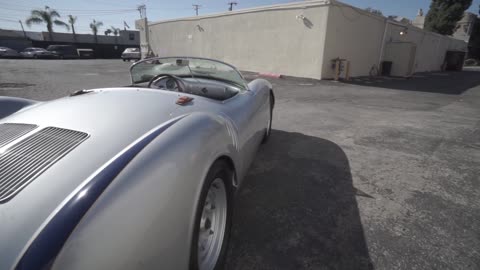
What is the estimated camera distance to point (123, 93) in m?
1.82

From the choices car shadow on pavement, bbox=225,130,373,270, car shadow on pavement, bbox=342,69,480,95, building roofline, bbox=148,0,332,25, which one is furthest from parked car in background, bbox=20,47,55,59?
car shadow on pavement, bbox=225,130,373,270

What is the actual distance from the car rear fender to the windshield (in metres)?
1.76

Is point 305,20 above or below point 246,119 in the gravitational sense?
above

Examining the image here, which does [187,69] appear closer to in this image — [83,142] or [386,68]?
[83,142]

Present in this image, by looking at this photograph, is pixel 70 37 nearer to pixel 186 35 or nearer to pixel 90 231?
pixel 186 35

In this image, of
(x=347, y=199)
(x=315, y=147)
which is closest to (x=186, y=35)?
(x=315, y=147)

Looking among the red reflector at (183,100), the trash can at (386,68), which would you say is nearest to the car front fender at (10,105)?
the red reflector at (183,100)

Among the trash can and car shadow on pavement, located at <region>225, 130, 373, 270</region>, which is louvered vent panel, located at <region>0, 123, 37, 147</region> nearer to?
car shadow on pavement, located at <region>225, 130, 373, 270</region>

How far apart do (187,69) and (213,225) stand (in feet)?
6.82

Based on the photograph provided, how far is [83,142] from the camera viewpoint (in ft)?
3.66

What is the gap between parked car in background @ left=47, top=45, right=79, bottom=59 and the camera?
2890cm

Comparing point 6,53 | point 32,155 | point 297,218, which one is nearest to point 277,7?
point 297,218

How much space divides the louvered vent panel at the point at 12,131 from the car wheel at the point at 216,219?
37.8 inches

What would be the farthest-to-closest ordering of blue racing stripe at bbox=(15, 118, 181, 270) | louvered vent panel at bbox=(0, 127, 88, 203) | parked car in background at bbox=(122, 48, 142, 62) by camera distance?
parked car in background at bbox=(122, 48, 142, 62) < louvered vent panel at bbox=(0, 127, 88, 203) < blue racing stripe at bbox=(15, 118, 181, 270)
